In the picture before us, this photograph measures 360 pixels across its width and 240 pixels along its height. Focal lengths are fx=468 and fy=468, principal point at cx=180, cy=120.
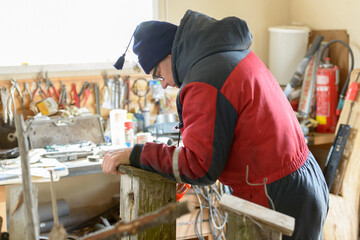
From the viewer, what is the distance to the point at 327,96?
3.35 m

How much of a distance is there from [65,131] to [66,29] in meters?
0.80

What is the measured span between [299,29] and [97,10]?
151cm

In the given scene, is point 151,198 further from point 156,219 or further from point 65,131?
point 65,131

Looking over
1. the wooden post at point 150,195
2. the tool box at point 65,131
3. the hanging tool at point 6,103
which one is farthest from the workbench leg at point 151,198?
the hanging tool at point 6,103

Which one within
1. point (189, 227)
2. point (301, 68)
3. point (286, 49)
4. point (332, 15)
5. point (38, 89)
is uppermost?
point (332, 15)

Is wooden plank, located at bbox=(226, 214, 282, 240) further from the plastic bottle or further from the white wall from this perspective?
the white wall

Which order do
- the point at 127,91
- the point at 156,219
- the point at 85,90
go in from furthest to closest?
the point at 127,91
the point at 85,90
the point at 156,219

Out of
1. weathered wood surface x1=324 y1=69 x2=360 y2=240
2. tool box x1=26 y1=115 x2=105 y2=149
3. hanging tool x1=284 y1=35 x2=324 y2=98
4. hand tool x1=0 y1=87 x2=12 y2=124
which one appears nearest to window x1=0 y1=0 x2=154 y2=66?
hand tool x1=0 y1=87 x2=12 y2=124

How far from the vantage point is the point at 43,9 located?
329 centimetres

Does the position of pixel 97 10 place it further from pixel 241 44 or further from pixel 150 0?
pixel 241 44

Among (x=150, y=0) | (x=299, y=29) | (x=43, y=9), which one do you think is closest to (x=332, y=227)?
(x=299, y=29)

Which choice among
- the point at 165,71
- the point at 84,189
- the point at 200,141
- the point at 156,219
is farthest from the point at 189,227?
the point at 156,219

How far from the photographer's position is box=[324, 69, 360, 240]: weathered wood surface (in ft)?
9.80

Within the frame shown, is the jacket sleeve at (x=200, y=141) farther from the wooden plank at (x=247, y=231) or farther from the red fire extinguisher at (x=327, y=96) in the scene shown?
the red fire extinguisher at (x=327, y=96)
